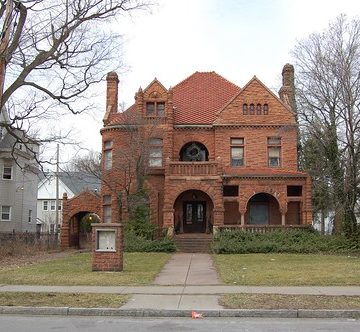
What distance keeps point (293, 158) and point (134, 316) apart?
27191 mm

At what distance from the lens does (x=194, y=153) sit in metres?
38.0

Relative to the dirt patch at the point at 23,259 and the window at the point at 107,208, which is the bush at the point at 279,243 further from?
the dirt patch at the point at 23,259

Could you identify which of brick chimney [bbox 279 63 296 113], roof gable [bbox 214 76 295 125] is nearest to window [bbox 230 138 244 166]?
roof gable [bbox 214 76 295 125]

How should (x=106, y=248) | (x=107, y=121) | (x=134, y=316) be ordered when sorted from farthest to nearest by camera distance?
(x=107, y=121), (x=106, y=248), (x=134, y=316)

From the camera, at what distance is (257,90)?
121 feet

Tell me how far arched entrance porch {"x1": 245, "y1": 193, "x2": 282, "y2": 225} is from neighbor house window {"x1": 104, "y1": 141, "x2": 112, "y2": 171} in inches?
402

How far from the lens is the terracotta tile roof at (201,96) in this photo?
38062 millimetres

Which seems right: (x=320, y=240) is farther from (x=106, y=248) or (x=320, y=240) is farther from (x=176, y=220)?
(x=106, y=248)

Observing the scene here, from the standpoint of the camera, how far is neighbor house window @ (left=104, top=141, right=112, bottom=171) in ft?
122

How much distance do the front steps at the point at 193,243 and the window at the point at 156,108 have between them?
9.30 meters

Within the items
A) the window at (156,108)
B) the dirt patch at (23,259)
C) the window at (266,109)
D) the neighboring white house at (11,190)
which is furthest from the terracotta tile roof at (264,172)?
the neighboring white house at (11,190)

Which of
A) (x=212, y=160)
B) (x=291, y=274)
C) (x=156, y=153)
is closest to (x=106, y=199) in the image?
(x=156, y=153)

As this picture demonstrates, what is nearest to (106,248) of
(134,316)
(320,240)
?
(134,316)

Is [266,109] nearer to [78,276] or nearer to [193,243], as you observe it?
[193,243]
